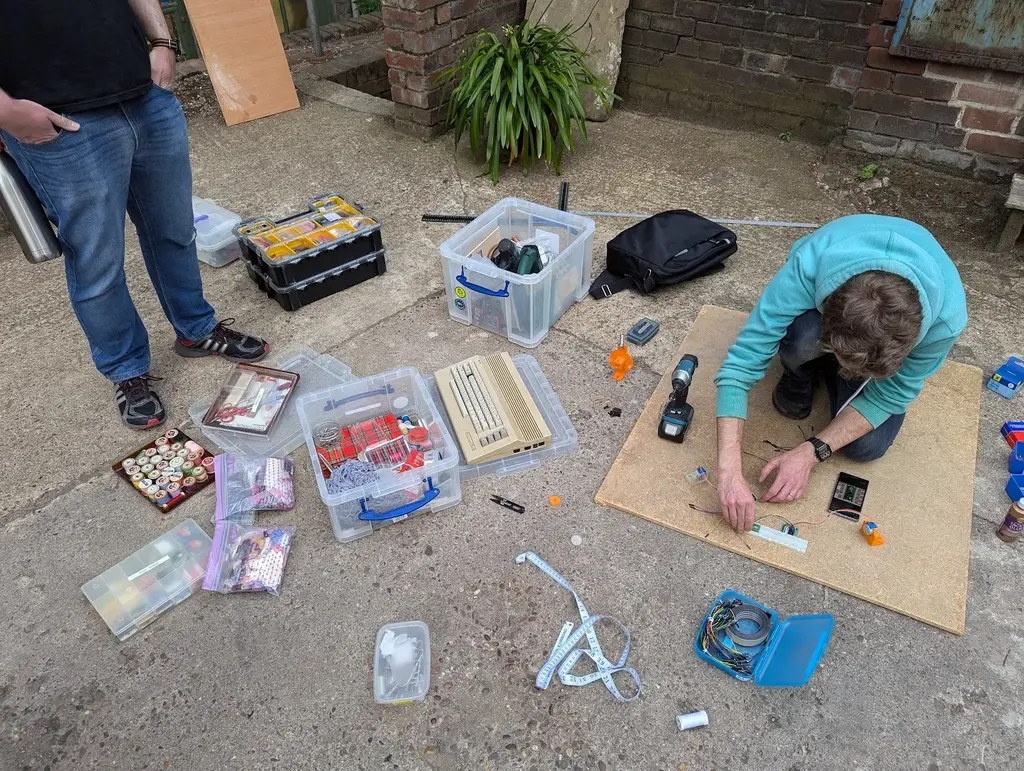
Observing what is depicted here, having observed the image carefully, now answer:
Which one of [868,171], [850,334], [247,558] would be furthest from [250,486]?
[868,171]

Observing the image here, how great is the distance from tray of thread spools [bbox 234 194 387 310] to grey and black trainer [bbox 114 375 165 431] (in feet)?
2.32

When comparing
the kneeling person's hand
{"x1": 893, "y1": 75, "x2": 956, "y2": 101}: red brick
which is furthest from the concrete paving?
{"x1": 893, "y1": 75, "x2": 956, "y2": 101}: red brick

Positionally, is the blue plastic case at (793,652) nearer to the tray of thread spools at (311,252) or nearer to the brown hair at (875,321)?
the brown hair at (875,321)

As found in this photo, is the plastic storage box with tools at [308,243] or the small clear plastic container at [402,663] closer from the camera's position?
the small clear plastic container at [402,663]

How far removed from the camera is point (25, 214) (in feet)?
6.48

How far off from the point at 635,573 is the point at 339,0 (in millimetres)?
6652

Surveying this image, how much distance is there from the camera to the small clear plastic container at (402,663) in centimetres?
172

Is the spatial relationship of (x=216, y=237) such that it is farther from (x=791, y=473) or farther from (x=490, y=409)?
(x=791, y=473)

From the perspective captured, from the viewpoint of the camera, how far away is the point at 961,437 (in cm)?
235

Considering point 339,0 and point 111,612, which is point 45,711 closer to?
point 111,612

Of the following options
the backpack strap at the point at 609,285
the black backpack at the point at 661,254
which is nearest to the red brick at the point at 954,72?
the black backpack at the point at 661,254

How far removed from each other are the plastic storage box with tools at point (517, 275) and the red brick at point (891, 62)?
205cm

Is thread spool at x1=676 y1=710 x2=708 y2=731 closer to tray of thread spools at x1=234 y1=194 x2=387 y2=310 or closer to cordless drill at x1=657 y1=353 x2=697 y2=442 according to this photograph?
cordless drill at x1=657 y1=353 x2=697 y2=442

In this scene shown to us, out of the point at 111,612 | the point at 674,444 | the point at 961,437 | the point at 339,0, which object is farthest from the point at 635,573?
the point at 339,0
